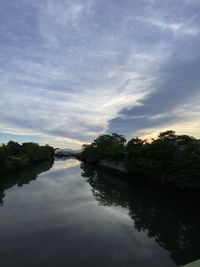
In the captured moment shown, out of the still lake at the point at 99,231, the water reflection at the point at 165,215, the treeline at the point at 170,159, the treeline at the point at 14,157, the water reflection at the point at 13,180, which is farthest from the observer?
the treeline at the point at 14,157

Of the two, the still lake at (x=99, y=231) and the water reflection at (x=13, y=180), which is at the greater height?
the water reflection at (x=13, y=180)

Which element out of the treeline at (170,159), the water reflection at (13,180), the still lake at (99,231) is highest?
the treeline at (170,159)

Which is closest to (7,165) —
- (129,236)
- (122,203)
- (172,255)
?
(122,203)

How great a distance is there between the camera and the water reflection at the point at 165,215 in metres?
13.6


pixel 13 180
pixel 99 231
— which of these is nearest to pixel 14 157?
pixel 13 180

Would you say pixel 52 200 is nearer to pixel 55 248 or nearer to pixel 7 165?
pixel 55 248

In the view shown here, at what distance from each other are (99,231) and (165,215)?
20.1ft

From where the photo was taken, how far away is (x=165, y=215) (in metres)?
20.1

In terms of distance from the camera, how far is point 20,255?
1215cm

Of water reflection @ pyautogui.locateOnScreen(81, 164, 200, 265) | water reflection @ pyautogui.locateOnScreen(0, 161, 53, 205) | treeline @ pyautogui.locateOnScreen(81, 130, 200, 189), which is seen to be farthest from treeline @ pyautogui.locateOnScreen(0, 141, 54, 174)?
water reflection @ pyautogui.locateOnScreen(81, 164, 200, 265)

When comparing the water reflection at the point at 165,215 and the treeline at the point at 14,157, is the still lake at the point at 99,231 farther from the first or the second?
the treeline at the point at 14,157

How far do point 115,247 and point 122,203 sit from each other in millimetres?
11227

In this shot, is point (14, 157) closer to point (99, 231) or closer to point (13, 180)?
point (13, 180)

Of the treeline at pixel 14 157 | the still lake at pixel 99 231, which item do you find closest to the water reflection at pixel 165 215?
the still lake at pixel 99 231
